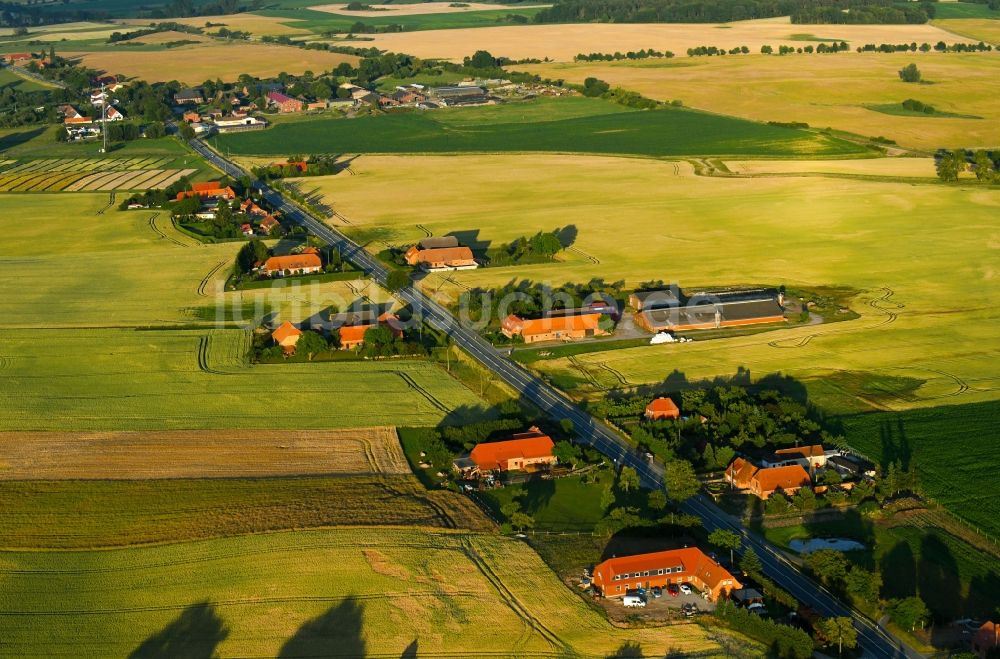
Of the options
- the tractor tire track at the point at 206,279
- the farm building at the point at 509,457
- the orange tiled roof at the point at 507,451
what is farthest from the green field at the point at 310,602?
the tractor tire track at the point at 206,279

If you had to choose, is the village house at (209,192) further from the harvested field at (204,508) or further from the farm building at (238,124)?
the harvested field at (204,508)

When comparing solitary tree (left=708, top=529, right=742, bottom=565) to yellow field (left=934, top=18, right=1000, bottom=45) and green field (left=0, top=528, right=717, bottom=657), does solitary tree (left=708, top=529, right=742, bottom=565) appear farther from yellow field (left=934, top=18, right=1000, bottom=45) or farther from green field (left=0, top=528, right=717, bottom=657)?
yellow field (left=934, top=18, right=1000, bottom=45)


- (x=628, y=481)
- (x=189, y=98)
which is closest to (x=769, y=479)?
(x=628, y=481)

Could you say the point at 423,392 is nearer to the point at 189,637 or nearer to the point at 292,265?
the point at 189,637

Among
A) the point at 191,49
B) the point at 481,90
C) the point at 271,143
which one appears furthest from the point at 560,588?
the point at 191,49

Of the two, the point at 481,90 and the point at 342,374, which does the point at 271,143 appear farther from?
the point at 342,374

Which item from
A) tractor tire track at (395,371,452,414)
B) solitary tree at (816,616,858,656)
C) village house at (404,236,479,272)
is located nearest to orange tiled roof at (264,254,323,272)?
village house at (404,236,479,272)

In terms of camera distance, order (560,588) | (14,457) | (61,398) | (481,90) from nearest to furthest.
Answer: (560,588) < (14,457) < (61,398) < (481,90)
